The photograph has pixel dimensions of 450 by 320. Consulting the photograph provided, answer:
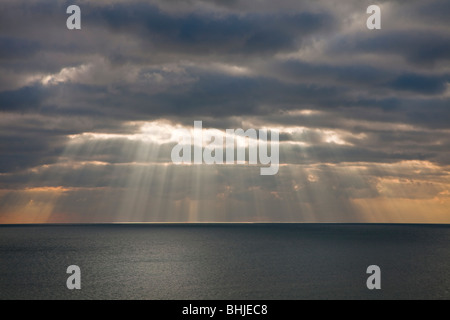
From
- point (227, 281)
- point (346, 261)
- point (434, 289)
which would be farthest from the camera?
point (346, 261)

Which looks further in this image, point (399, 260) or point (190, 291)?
point (399, 260)

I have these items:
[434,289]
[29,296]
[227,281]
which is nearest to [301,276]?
[227,281]

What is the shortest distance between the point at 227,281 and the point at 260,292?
43.1 feet

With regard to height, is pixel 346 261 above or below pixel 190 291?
above

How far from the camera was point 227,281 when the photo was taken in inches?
3233
